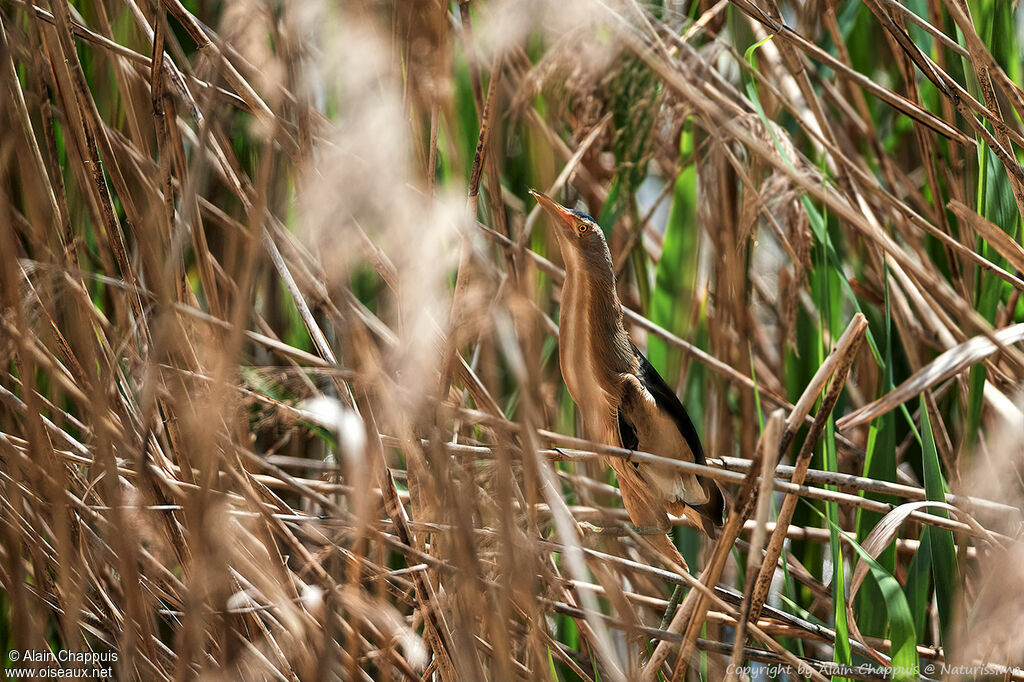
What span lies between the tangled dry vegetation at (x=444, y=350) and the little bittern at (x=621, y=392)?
0.26ft

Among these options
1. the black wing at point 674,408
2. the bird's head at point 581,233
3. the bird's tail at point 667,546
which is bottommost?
the bird's tail at point 667,546

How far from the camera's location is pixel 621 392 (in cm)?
129

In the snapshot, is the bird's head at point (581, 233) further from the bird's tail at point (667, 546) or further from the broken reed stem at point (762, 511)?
the broken reed stem at point (762, 511)

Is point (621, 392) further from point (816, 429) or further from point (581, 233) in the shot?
point (816, 429)

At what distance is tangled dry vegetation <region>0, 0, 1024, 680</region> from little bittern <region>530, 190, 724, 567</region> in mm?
78

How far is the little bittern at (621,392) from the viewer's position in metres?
1.24

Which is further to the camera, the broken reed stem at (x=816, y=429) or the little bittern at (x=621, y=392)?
the little bittern at (x=621, y=392)

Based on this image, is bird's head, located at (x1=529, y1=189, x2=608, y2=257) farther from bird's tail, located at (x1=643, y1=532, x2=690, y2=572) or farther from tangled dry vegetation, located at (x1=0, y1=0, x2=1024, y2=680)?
bird's tail, located at (x1=643, y1=532, x2=690, y2=572)

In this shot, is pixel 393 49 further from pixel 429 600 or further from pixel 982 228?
pixel 982 228

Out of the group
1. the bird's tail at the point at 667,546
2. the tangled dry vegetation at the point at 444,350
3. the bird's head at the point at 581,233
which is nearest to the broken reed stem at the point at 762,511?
the tangled dry vegetation at the point at 444,350

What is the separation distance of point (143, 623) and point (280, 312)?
32.3 inches

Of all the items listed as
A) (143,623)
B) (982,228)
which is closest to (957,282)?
(982,228)

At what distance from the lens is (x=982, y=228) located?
1013 mm

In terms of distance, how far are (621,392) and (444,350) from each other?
0.52 meters
